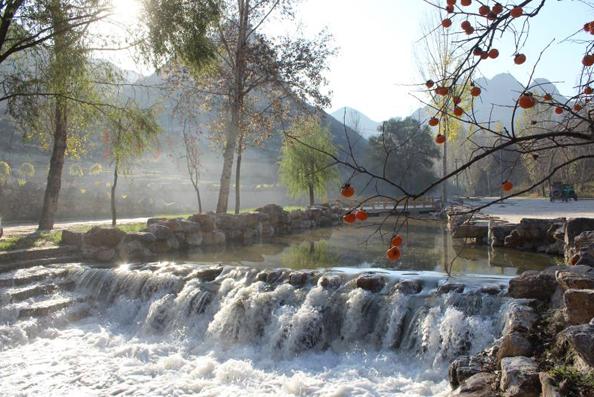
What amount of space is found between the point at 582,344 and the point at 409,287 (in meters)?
3.44

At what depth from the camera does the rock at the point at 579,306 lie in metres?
4.46

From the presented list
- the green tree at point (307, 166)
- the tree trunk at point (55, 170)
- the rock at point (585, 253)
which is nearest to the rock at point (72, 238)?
the tree trunk at point (55, 170)

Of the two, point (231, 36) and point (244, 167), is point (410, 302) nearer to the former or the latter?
point (231, 36)

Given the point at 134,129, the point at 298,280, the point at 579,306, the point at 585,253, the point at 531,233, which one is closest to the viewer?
the point at 579,306

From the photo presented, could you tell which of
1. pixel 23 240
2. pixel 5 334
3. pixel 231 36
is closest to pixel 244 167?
pixel 231 36

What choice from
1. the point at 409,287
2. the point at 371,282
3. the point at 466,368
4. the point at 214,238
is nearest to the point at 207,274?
the point at 371,282

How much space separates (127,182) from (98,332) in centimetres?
2702

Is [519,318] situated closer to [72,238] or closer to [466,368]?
[466,368]

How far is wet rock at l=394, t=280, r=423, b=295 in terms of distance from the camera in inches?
274

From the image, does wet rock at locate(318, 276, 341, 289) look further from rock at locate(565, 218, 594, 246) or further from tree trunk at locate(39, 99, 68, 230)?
tree trunk at locate(39, 99, 68, 230)

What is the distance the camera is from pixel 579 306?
14.8ft

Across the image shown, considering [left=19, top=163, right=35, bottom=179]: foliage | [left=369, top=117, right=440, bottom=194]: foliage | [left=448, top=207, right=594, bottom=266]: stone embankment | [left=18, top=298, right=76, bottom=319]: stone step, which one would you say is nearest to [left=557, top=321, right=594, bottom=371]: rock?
[left=448, top=207, right=594, bottom=266]: stone embankment

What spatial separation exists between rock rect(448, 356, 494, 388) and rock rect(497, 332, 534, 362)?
0.16 metres

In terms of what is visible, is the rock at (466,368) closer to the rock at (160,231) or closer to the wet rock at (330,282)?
the wet rock at (330,282)
